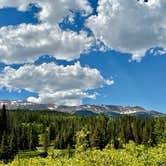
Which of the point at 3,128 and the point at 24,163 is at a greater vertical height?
the point at 3,128

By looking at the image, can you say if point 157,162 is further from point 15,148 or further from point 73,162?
point 15,148

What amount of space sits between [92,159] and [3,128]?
135128 millimetres

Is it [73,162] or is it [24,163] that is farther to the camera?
[24,163]

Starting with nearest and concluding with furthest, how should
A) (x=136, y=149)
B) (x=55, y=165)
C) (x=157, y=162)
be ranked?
(x=55, y=165)
(x=157, y=162)
(x=136, y=149)

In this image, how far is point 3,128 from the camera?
193 m

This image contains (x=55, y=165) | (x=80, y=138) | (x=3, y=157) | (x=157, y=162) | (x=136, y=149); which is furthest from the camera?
(x=80, y=138)

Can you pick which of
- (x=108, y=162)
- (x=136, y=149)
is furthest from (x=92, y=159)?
(x=136, y=149)

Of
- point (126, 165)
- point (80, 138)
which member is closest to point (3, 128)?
point (80, 138)

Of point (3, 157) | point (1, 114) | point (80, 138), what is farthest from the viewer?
point (1, 114)

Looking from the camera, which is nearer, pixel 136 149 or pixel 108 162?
pixel 108 162

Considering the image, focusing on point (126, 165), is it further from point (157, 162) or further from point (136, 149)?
point (136, 149)

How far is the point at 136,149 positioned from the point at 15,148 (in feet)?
370

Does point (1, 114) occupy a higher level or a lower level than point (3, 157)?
higher

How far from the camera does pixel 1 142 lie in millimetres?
173500
